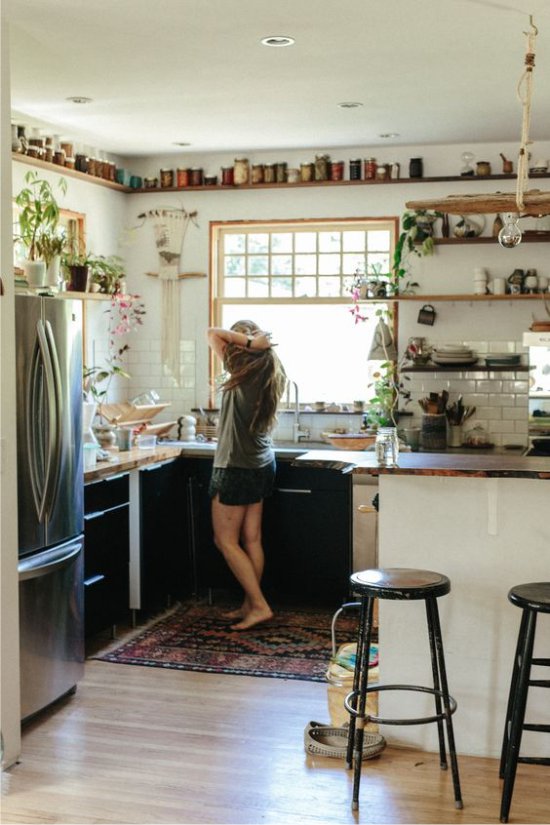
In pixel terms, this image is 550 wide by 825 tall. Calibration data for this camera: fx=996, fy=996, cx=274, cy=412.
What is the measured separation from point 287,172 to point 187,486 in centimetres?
238

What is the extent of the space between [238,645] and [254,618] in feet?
1.19

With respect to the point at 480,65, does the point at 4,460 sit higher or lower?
lower

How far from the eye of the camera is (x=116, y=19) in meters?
4.10

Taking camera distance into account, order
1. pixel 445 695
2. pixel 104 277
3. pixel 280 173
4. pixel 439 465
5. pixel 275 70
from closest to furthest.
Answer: pixel 445 695, pixel 439 465, pixel 275 70, pixel 104 277, pixel 280 173

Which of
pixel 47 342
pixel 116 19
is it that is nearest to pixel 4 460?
pixel 47 342

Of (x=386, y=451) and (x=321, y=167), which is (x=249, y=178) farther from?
(x=386, y=451)

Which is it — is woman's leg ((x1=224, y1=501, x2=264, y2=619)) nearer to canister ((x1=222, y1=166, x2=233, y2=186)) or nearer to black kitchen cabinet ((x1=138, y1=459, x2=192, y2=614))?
black kitchen cabinet ((x1=138, y1=459, x2=192, y2=614))

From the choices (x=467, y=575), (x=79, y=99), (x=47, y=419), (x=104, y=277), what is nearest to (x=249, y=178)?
(x=104, y=277)

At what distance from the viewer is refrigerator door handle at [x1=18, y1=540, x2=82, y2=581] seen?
3.81 metres

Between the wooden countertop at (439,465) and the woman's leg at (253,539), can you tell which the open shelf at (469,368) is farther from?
the wooden countertop at (439,465)

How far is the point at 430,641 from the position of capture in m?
3.38

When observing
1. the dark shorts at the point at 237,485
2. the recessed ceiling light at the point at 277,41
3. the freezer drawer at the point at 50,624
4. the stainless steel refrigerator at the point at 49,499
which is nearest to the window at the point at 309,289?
the dark shorts at the point at 237,485

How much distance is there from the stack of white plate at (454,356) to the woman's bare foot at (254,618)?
6.89 ft

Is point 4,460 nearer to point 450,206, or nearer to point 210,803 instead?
point 210,803
